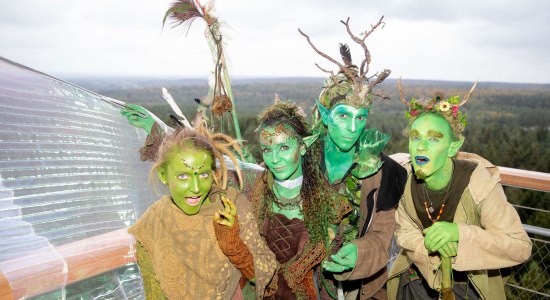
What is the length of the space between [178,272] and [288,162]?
0.76m

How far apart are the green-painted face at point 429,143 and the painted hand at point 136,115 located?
1349 millimetres

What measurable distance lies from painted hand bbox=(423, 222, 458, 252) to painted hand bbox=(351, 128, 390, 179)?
1.63 feet

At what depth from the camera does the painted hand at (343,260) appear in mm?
2229

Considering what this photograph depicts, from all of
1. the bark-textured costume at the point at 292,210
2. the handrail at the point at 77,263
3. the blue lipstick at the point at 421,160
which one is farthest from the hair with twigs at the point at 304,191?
the handrail at the point at 77,263

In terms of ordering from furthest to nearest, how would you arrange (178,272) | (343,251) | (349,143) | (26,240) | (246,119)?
(246,119) → (349,143) → (343,251) → (178,272) → (26,240)

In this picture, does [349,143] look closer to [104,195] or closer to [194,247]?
[194,247]

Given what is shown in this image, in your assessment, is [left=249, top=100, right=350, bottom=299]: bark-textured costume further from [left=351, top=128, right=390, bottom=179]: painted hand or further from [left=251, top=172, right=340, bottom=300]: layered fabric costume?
[left=351, top=128, right=390, bottom=179]: painted hand

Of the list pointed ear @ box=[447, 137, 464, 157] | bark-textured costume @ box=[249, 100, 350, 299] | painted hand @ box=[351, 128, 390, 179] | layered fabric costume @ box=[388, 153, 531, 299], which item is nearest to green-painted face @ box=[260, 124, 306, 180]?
bark-textured costume @ box=[249, 100, 350, 299]

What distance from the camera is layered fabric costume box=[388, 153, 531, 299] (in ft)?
6.81

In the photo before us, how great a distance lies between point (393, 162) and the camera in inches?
99.1

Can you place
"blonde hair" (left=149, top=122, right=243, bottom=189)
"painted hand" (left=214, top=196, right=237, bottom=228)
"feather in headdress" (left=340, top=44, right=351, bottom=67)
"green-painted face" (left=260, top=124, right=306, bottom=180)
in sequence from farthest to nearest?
1. "feather in headdress" (left=340, top=44, right=351, bottom=67)
2. "green-painted face" (left=260, top=124, right=306, bottom=180)
3. "blonde hair" (left=149, top=122, right=243, bottom=189)
4. "painted hand" (left=214, top=196, right=237, bottom=228)

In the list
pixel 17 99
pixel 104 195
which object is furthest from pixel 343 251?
pixel 17 99

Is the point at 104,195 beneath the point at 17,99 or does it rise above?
beneath

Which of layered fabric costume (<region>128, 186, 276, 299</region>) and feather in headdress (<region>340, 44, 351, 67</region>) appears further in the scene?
feather in headdress (<region>340, 44, 351, 67</region>)
